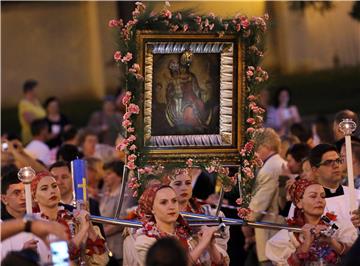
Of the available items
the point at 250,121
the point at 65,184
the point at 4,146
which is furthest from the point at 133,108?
the point at 4,146

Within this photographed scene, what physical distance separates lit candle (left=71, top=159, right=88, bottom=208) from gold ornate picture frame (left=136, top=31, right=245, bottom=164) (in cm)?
54

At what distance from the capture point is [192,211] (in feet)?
47.8

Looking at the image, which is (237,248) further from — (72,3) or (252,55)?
(72,3)

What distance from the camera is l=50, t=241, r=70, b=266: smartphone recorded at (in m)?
11.6

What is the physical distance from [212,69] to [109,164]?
13.9ft

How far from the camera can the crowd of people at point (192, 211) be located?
12.7 meters

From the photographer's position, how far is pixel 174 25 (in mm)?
13680

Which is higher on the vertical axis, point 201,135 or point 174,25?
point 174,25

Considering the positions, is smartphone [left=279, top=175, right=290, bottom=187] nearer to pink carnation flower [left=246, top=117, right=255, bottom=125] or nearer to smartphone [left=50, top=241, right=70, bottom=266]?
pink carnation flower [left=246, top=117, right=255, bottom=125]

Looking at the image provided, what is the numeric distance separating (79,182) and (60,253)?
6.33 ft

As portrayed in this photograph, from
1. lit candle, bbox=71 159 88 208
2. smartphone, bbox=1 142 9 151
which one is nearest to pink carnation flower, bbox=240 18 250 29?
lit candle, bbox=71 159 88 208

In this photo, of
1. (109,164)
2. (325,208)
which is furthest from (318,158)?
(109,164)

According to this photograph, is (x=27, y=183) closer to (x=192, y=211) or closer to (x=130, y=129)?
(x=130, y=129)

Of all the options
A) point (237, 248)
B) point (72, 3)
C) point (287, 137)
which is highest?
point (72, 3)
